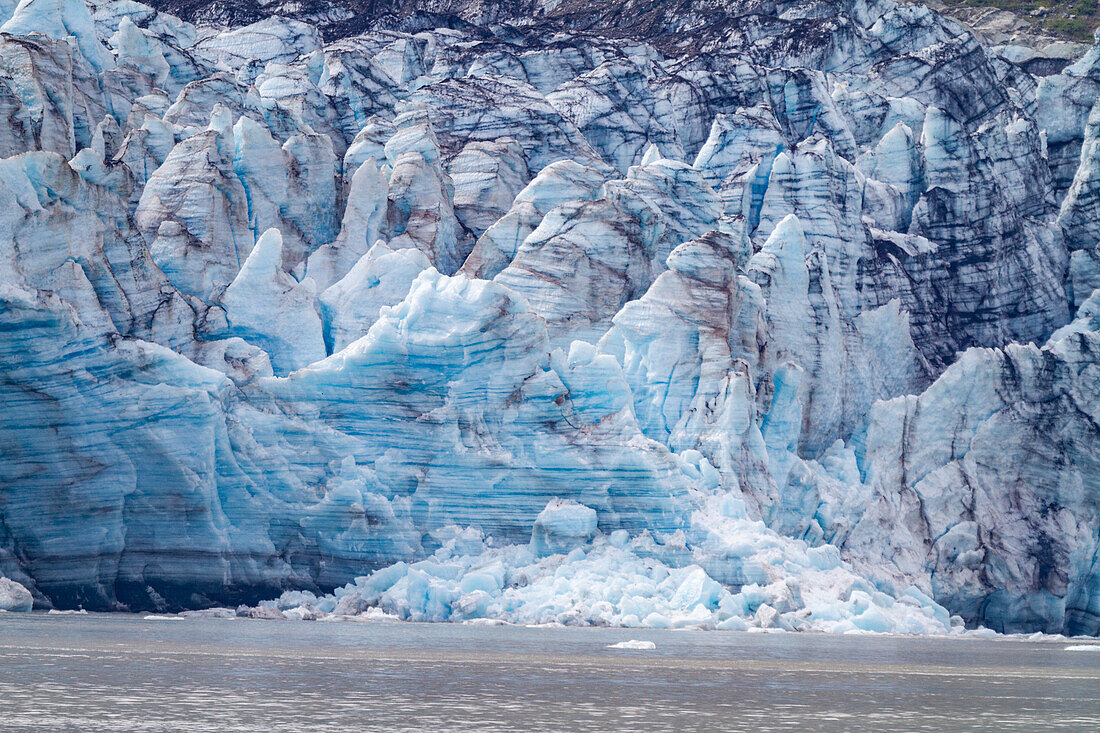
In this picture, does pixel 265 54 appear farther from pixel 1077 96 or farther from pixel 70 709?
pixel 70 709

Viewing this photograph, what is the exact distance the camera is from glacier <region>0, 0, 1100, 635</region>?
1314 inches

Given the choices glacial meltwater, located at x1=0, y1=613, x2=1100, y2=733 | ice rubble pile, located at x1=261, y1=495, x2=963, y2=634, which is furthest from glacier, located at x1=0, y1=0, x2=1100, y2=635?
glacial meltwater, located at x1=0, y1=613, x2=1100, y2=733

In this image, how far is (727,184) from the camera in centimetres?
5347

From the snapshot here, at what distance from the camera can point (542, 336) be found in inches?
1463

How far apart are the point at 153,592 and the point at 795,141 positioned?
35.5m

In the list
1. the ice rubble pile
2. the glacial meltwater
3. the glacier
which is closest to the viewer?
the glacial meltwater

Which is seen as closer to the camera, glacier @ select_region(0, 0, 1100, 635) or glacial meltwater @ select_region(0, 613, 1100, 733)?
glacial meltwater @ select_region(0, 613, 1100, 733)

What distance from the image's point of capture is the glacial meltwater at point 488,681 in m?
16.5

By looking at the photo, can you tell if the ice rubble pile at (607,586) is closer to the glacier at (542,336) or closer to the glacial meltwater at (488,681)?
the glacier at (542,336)

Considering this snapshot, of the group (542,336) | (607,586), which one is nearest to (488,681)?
(607,586)

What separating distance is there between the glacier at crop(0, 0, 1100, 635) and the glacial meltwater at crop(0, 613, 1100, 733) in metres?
2.84

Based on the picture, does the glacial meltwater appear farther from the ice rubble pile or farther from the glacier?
the glacier

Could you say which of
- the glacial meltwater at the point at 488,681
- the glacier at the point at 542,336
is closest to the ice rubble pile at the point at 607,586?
the glacier at the point at 542,336

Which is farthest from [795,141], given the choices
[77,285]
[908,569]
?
[77,285]
